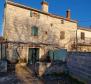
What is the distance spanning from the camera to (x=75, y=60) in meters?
12.2

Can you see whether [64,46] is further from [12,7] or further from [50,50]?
[12,7]

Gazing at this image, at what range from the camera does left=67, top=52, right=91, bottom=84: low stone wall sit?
33.7 feet

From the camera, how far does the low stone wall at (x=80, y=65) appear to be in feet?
33.7

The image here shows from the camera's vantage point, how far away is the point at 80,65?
37.1 feet

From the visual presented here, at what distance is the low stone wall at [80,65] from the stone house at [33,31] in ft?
25.2

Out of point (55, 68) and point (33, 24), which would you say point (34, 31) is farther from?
point (55, 68)

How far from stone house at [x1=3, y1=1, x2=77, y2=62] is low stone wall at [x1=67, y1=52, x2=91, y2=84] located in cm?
769

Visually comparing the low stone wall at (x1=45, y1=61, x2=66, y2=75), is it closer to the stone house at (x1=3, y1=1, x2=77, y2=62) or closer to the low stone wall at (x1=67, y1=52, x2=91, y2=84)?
the low stone wall at (x1=67, y1=52, x2=91, y2=84)

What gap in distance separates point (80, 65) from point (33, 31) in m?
10.8

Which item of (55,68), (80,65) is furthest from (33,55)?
(80,65)

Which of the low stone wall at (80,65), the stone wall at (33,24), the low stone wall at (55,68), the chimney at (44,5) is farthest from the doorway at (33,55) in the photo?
the low stone wall at (80,65)

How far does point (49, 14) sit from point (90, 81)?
14.5 metres

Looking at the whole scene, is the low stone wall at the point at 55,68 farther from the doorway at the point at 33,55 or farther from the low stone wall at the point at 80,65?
the doorway at the point at 33,55

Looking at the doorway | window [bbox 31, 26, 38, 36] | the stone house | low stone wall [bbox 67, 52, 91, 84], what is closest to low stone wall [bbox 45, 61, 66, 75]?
low stone wall [bbox 67, 52, 91, 84]
